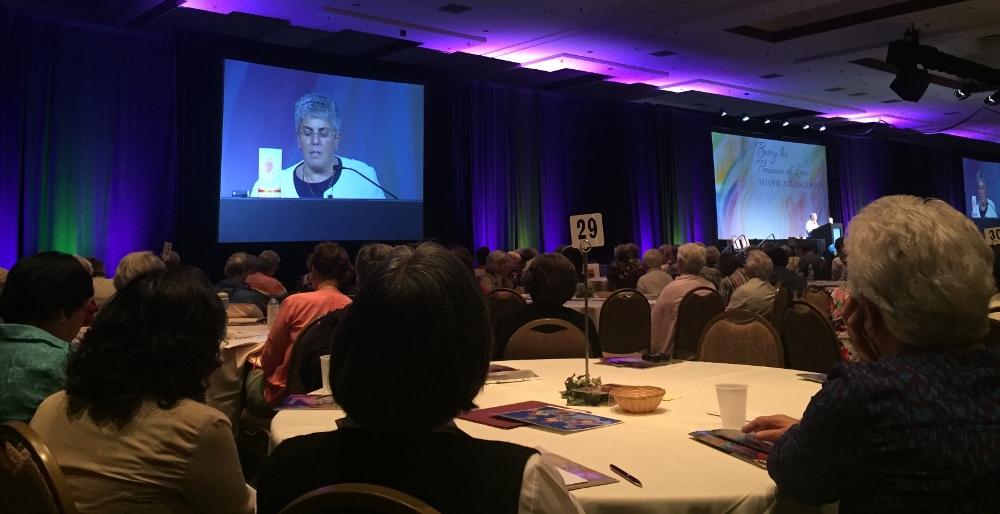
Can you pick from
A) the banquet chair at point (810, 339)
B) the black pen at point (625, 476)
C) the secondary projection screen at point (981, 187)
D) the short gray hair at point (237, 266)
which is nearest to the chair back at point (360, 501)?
the black pen at point (625, 476)

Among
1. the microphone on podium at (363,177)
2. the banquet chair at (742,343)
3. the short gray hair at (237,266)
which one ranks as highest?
the microphone on podium at (363,177)

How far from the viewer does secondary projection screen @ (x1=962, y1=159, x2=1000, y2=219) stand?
774 inches

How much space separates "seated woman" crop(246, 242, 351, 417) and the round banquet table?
1067mm

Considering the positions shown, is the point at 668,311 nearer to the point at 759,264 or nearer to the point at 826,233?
the point at 759,264

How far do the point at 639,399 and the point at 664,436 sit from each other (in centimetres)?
21

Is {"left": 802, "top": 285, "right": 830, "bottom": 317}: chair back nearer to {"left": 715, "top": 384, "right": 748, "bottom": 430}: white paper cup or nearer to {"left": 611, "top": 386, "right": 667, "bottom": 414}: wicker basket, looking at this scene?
{"left": 611, "top": 386, "right": 667, "bottom": 414}: wicker basket

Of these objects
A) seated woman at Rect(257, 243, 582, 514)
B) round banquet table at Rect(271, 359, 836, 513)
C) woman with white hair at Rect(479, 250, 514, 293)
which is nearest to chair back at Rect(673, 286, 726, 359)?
round banquet table at Rect(271, 359, 836, 513)

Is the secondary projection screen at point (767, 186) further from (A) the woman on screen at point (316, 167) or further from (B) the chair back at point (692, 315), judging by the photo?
(B) the chair back at point (692, 315)

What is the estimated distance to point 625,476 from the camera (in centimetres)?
150

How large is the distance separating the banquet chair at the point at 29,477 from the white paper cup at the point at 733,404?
4.43ft

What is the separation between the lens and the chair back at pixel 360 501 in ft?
3.08

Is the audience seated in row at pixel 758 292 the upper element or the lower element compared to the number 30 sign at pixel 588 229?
lower

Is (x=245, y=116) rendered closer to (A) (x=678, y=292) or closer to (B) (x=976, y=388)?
(A) (x=678, y=292)

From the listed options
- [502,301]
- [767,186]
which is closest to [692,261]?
[502,301]
